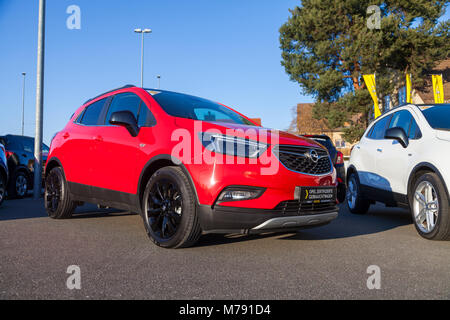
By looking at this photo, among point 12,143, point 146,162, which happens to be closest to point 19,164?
point 12,143

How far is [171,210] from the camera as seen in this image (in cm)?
407

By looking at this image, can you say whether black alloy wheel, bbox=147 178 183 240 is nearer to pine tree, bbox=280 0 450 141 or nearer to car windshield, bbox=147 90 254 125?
car windshield, bbox=147 90 254 125

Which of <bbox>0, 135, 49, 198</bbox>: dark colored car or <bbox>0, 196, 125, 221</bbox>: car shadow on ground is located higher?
<bbox>0, 135, 49, 198</bbox>: dark colored car

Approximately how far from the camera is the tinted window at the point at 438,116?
5087 mm

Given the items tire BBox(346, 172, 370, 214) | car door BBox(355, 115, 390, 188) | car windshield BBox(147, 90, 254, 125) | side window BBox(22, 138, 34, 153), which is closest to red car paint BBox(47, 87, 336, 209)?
car windshield BBox(147, 90, 254, 125)

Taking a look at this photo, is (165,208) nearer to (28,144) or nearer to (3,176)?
(3,176)

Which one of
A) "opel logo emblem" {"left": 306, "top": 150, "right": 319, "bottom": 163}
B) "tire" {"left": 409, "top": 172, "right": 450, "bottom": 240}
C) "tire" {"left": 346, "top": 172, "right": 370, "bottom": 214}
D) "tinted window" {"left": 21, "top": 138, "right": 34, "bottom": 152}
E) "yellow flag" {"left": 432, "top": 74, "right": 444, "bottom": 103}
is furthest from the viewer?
"yellow flag" {"left": 432, "top": 74, "right": 444, "bottom": 103}

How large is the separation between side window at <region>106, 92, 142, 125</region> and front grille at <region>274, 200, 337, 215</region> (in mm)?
2097

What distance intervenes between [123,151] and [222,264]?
1951 mm

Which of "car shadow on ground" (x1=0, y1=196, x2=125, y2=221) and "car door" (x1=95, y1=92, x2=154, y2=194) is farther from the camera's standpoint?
"car shadow on ground" (x1=0, y1=196, x2=125, y2=221)

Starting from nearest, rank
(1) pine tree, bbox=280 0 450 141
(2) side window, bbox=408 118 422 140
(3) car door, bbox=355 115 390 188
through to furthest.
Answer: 1. (2) side window, bbox=408 118 422 140
2. (3) car door, bbox=355 115 390 188
3. (1) pine tree, bbox=280 0 450 141

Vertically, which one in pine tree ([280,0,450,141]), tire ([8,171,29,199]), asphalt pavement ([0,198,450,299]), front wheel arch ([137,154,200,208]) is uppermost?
pine tree ([280,0,450,141])

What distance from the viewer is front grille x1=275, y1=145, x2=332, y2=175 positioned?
157 inches
